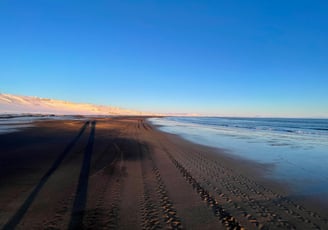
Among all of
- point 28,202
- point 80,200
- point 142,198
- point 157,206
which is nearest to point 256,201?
point 157,206

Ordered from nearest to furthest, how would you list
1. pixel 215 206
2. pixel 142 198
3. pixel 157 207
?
1. pixel 157 207
2. pixel 215 206
3. pixel 142 198

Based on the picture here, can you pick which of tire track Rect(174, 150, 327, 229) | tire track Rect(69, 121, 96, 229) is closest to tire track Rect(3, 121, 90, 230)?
tire track Rect(69, 121, 96, 229)

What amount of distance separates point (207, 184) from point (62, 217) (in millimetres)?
4585

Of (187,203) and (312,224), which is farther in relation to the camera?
(187,203)

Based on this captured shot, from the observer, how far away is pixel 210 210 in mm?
5242

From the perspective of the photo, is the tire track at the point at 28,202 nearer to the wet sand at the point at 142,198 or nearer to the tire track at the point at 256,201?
the wet sand at the point at 142,198

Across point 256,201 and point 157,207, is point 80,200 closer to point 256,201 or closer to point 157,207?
point 157,207

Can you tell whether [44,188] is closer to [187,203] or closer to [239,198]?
[187,203]

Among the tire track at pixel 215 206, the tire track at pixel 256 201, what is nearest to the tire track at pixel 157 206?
the tire track at pixel 215 206

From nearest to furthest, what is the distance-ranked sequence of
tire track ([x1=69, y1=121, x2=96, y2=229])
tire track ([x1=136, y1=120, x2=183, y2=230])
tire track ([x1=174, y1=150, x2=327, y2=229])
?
tire track ([x1=69, y1=121, x2=96, y2=229]) < tire track ([x1=136, y1=120, x2=183, y2=230]) < tire track ([x1=174, y1=150, x2=327, y2=229])

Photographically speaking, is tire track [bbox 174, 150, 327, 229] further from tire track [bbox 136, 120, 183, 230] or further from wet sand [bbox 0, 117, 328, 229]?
tire track [bbox 136, 120, 183, 230]

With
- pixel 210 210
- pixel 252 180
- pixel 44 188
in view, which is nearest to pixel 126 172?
pixel 44 188

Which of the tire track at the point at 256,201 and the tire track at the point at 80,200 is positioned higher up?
the tire track at the point at 80,200

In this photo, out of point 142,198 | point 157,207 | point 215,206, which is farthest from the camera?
point 142,198
